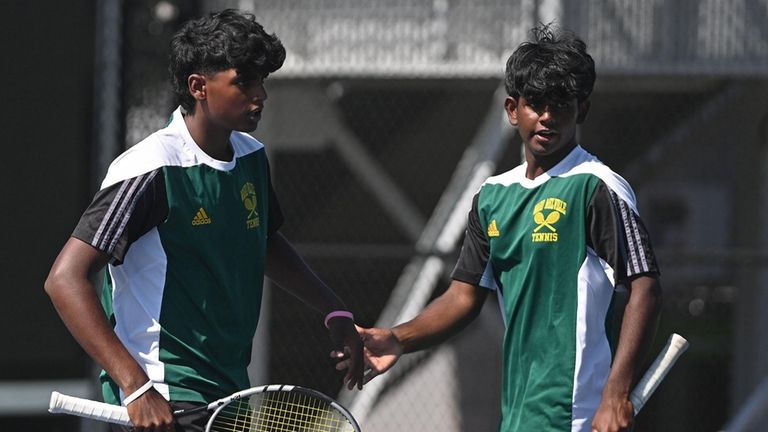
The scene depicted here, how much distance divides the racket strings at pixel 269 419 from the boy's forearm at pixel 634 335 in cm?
76

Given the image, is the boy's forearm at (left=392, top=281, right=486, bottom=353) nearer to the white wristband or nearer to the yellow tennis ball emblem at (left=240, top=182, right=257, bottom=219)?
the yellow tennis ball emblem at (left=240, top=182, right=257, bottom=219)

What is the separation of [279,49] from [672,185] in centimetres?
865

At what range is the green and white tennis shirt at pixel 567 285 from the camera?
405 cm

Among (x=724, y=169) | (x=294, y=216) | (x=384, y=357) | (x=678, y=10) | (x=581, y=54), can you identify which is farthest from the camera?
(x=724, y=169)

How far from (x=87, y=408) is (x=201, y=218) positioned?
0.65 m

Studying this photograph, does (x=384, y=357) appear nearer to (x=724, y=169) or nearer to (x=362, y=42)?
(x=362, y=42)

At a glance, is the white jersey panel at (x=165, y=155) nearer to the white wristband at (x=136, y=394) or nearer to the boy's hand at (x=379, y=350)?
the white wristband at (x=136, y=394)

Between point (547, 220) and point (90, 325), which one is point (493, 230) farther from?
point (90, 325)

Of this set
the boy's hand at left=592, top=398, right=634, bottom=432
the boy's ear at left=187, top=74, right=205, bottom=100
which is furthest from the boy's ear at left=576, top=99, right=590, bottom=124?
the boy's ear at left=187, top=74, right=205, bottom=100

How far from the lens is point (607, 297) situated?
411cm

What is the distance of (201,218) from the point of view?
395 centimetres

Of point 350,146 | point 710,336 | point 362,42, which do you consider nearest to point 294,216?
point 350,146

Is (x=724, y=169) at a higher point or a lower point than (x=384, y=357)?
lower

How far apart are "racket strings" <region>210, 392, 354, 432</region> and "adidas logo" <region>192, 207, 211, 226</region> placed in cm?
50
